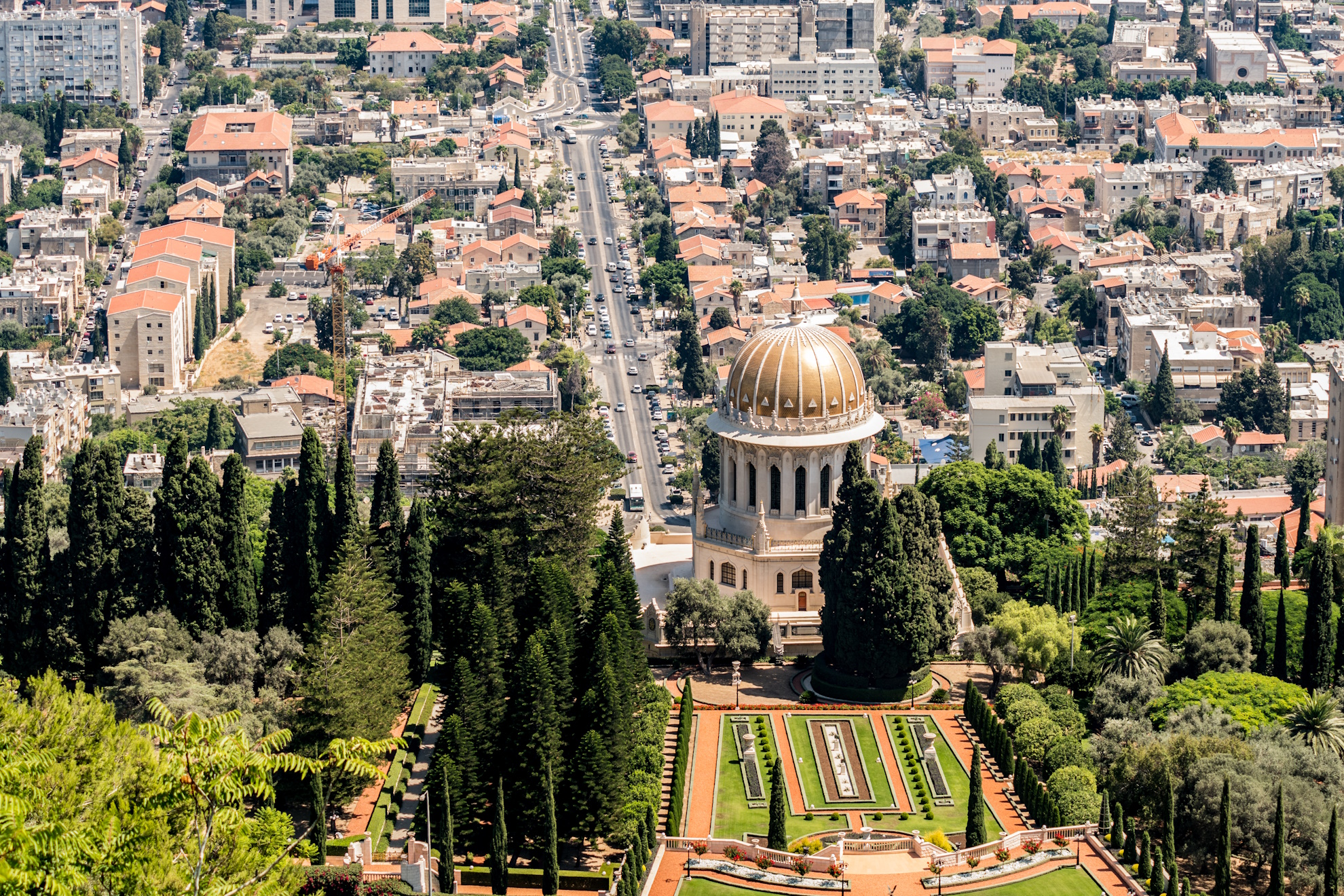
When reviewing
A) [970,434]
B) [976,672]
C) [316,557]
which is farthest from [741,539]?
[970,434]

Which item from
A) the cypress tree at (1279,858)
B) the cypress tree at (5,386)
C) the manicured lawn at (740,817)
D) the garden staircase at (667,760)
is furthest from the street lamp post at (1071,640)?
the cypress tree at (5,386)

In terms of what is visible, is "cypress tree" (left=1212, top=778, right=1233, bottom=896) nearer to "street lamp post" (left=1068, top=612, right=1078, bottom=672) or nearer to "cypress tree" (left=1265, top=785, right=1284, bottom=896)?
"cypress tree" (left=1265, top=785, right=1284, bottom=896)

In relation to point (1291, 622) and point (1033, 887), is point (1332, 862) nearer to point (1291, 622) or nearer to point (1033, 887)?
point (1033, 887)

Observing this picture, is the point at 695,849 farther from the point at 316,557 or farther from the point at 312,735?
the point at 316,557

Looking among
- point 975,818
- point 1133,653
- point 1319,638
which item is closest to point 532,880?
point 975,818

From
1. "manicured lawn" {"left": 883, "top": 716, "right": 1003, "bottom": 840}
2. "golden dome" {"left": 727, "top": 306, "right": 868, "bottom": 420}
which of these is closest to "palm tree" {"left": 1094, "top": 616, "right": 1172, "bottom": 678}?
"manicured lawn" {"left": 883, "top": 716, "right": 1003, "bottom": 840}

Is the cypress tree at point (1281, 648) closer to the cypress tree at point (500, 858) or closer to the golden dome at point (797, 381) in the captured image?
the golden dome at point (797, 381)
